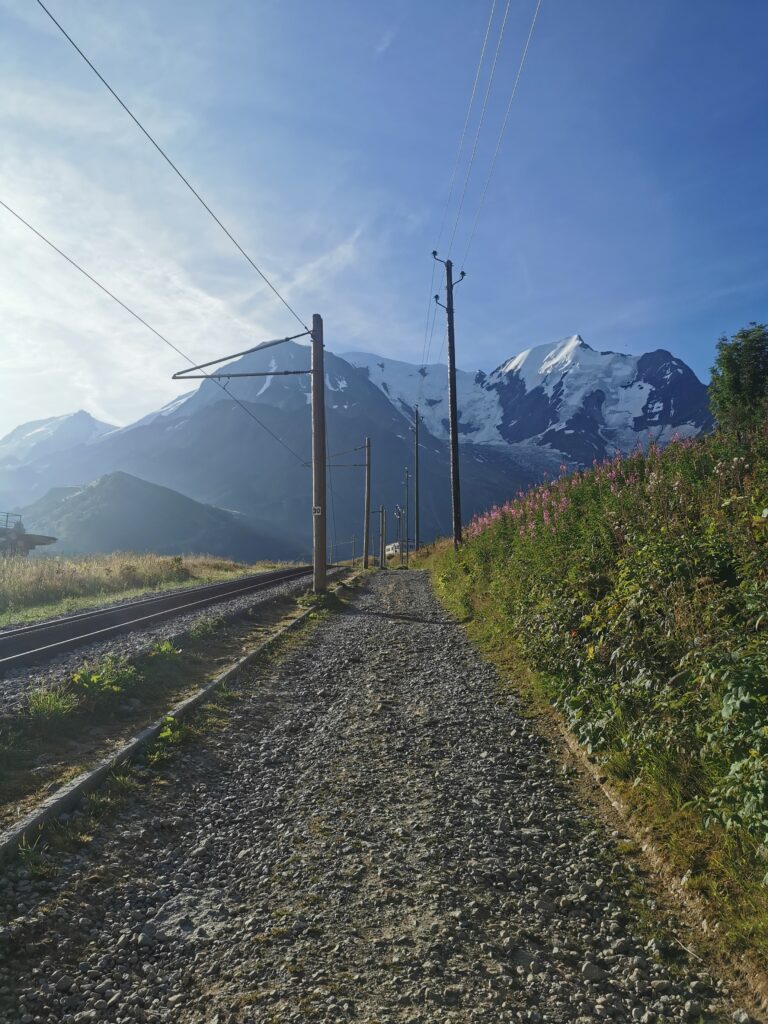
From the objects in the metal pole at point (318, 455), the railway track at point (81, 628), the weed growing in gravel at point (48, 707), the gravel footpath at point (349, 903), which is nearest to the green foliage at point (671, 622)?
the gravel footpath at point (349, 903)

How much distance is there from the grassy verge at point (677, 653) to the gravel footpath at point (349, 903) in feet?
1.48

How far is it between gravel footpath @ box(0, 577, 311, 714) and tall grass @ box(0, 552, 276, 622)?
5.83 m

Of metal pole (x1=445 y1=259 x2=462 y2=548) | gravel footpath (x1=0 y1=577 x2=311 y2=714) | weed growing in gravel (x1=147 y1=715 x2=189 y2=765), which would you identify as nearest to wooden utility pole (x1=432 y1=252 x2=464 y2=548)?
metal pole (x1=445 y1=259 x2=462 y2=548)

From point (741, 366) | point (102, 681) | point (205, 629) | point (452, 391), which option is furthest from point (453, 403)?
point (741, 366)

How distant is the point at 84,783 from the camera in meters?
4.97

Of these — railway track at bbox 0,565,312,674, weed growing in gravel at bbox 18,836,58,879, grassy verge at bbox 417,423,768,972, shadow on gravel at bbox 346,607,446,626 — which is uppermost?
grassy verge at bbox 417,423,768,972

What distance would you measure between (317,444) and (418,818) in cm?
1512

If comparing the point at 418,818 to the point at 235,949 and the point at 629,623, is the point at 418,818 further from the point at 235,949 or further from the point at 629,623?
the point at 629,623

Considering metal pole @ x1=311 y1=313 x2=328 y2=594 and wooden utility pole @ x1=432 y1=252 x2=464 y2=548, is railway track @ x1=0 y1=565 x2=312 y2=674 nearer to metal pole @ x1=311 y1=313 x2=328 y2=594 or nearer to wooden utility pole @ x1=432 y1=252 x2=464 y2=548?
metal pole @ x1=311 y1=313 x2=328 y2=594

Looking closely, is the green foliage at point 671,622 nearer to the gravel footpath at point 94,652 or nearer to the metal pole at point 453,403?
the gravel footpath at point 94,652

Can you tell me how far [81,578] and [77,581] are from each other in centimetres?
41

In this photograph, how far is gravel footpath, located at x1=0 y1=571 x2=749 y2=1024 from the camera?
9.26ft

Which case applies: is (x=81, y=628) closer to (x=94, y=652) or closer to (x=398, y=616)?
(x=94, y=652)

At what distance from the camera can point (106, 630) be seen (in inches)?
488
